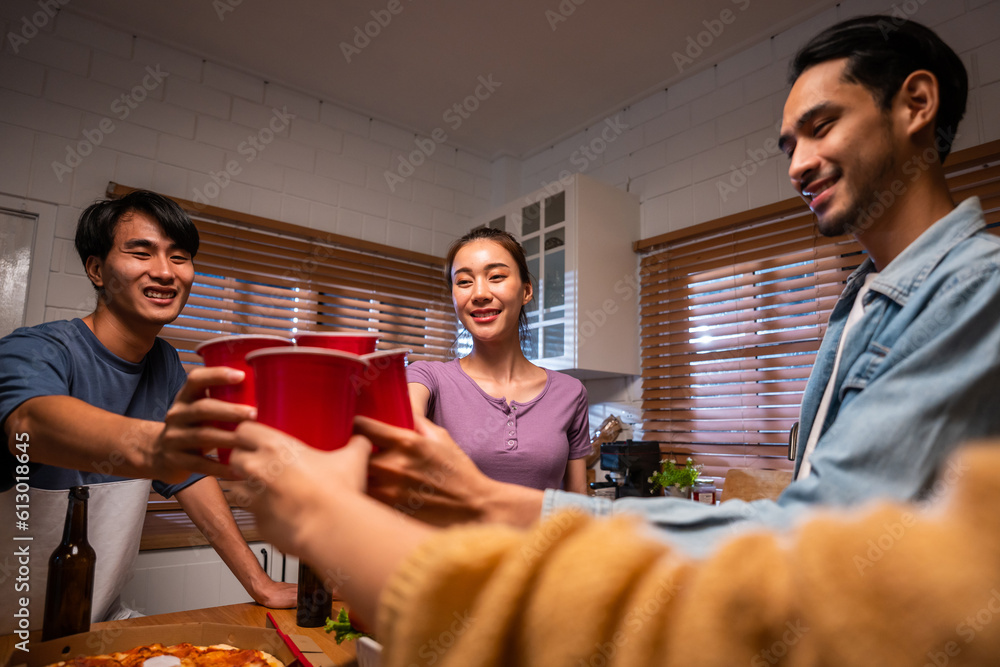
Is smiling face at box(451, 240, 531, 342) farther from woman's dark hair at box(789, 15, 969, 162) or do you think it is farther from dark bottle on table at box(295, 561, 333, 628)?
woman's dark hair at box(789, 15, 969, 162)

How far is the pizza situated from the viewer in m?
0.98

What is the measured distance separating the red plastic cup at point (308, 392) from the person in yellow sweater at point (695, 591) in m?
0.16

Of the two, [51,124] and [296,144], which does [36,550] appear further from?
[296,144]

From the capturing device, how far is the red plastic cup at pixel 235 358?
0.58 metres

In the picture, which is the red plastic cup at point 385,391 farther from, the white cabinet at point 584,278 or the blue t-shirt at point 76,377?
the white cabinet at point 584,278

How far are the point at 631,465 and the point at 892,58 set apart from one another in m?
2.16

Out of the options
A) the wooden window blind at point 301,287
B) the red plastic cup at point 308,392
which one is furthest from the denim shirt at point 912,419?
the wooden window blind at point 301,287

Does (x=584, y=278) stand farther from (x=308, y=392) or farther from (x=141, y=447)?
(x=308, y=392)

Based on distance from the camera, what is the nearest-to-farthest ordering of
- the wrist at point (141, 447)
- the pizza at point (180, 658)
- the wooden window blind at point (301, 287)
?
the wrist at point (141, 447), the pizza at point (180, 658), the wooden window blind at point (301, 287)

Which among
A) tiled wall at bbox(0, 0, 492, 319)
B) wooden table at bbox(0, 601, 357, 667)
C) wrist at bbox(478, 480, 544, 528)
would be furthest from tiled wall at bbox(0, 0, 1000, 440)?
wrist at bbox(478, 480, 544, 528)

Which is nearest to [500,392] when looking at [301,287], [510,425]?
[510,425]

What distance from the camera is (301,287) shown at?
11.1ft

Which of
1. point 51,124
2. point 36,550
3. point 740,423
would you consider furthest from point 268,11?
point 740,423

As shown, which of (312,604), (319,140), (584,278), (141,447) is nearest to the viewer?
(141,447)
